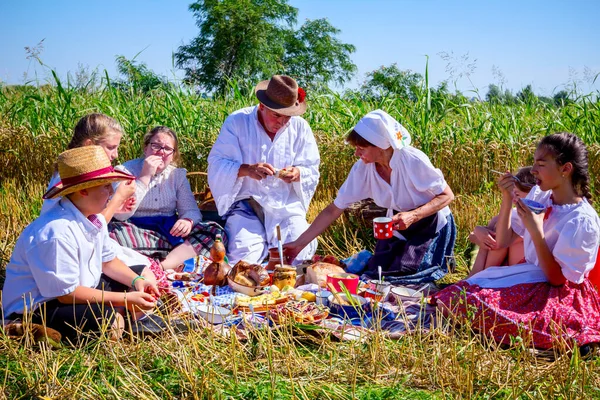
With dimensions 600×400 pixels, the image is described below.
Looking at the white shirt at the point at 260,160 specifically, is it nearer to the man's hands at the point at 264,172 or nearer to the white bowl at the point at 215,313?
the man's hands at the point at 264,172

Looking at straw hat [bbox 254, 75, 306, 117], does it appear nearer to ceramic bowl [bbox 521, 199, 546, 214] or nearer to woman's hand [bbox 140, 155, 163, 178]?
woman's hand [bbox 140, 155, 163, 178]

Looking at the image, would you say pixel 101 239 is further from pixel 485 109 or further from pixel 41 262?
pixel 485 109

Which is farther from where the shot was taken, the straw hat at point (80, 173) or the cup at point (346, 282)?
the cup at point (346, 282)

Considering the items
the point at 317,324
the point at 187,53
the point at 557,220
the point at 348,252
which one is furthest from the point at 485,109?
the point at 187,53

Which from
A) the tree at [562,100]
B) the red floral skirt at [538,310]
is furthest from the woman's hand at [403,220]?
the tree at [562,100]

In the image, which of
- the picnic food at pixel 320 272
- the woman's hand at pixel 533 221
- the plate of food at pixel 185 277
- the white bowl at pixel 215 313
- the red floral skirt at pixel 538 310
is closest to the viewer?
the red floral skirt at pixel 538 310

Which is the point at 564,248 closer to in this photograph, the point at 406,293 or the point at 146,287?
the point at 406,293

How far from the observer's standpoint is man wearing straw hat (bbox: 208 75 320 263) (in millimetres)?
5691

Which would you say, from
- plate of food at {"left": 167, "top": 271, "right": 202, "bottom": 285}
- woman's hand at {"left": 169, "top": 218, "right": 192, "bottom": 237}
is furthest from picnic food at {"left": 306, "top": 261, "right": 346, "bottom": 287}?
woman's hand at {"left": 169, "top": 218, "right": 192, "bottom": 237}

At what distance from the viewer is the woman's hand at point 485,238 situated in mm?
4591

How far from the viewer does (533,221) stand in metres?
3.80

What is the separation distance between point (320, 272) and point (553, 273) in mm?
1681

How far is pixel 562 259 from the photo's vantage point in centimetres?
375

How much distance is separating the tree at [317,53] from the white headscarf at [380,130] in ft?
132
